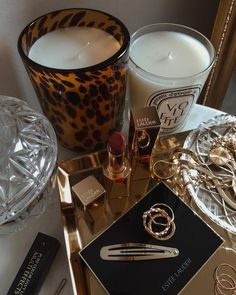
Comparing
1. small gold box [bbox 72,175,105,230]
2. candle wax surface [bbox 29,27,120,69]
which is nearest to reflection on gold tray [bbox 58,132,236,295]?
small gold box [bbox 72,175,105,230]

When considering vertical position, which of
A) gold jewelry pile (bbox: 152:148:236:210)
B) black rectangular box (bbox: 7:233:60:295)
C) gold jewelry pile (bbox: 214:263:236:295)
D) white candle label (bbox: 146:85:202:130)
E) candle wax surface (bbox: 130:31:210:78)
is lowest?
black rectangular box (bbox: 7:233:60:295)

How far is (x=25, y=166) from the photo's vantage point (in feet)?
1.21

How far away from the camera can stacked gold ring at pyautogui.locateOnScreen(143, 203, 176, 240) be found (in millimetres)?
384

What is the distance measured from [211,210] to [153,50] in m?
0.19

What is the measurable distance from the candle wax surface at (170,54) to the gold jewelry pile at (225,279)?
207mm

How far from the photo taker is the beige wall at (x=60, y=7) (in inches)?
16.8

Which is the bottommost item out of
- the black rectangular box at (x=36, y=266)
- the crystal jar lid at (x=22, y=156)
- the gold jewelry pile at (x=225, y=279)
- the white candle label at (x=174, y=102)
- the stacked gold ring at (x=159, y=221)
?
the black rectangular box at (x=36, y=266)

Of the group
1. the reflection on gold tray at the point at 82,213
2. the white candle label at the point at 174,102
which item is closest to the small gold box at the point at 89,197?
the reflection on gold tray at the point at 82,213

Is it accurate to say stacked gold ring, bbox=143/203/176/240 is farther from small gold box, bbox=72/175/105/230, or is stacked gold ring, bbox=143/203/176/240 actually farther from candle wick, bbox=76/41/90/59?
candle wick, bbox=76/41/90/59

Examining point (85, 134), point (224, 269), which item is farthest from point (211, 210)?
point (85, 134)

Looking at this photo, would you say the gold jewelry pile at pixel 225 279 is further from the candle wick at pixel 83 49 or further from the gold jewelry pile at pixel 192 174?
the candle wick at pixel 83 49

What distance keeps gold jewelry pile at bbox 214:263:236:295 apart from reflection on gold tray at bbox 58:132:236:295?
24 mm

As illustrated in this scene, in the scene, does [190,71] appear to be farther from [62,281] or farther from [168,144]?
[62,281]

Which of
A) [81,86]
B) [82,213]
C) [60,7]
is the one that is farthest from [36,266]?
[60,7]
